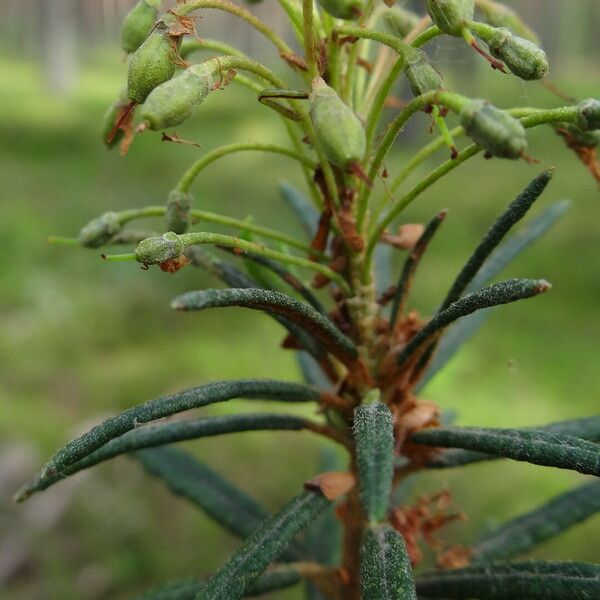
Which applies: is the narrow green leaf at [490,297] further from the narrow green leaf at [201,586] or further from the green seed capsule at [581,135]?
the narrow green leaf at [201,586]

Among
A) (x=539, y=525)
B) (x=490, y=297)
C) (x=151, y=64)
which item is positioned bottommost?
(x=539, y=525)

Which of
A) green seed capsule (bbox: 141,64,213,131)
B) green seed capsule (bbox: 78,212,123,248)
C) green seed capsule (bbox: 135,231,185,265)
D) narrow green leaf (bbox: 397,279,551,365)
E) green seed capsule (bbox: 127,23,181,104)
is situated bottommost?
narrow green leaf (bbox: 397,279,551,365)

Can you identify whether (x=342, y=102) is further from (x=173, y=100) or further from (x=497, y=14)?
(x=497, y=14)

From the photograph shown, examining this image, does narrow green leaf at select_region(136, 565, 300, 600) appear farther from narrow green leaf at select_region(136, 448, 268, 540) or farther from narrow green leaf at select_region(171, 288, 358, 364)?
narrow green leaf at select_region(171, 288, 358, 364)

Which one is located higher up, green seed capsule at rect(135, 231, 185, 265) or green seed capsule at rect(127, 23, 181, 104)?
green seed capsule at rect(127, 23, 181, 104)

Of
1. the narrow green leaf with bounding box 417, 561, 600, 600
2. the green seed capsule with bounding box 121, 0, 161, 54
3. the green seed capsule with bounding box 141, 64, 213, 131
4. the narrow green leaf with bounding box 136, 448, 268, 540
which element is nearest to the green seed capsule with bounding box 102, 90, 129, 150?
the green seed capsule with bounding box 121, 0, 161, 54

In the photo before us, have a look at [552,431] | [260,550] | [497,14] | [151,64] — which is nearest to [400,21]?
[497,14]

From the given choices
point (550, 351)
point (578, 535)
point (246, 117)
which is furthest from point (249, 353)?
point (246, 117)

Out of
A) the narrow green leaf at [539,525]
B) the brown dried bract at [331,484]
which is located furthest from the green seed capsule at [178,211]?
the narrow green leaf at [539,525]

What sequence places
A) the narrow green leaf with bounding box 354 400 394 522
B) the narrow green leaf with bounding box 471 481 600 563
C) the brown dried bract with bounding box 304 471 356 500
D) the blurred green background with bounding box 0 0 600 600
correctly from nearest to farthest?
the narrow green leaf with bounding box 354 400 394 522
the brown dried bract with bounding box 304 471 356 500
the narrow green leaf with bounding box 471 481 600 563
the blurred green background with bounding box 0 0 600 600
